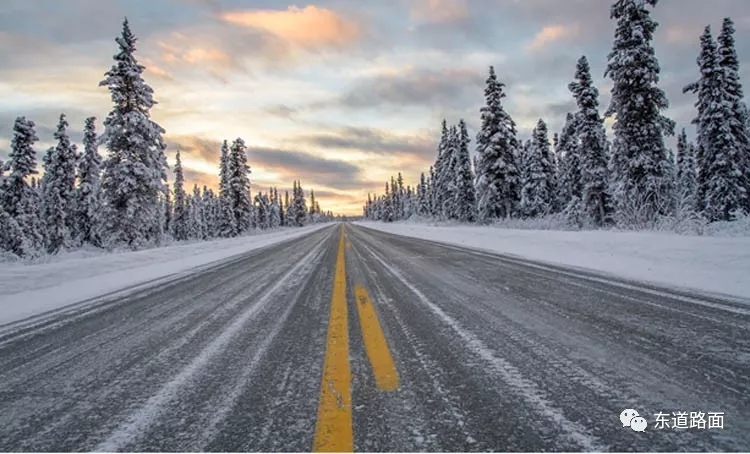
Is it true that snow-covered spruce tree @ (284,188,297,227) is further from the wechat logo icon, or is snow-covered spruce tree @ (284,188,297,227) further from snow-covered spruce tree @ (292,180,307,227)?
the wechat logo icon

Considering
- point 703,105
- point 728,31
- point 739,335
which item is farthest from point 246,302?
point 728,31

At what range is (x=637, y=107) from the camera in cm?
2091

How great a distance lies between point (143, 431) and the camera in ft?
6.30

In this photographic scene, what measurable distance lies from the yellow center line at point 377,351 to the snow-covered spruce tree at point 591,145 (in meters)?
28.9

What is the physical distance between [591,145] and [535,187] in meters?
14.4

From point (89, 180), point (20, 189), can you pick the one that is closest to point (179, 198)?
point (89, 180)

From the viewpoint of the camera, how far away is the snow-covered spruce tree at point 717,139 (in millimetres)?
25125

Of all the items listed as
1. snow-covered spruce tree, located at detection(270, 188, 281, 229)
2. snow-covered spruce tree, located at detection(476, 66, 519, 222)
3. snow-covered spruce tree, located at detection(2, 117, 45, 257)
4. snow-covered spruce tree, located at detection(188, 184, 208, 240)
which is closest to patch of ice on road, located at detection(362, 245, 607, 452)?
snow-covered spruce tree, located at detection(476, 66, 519, 222)

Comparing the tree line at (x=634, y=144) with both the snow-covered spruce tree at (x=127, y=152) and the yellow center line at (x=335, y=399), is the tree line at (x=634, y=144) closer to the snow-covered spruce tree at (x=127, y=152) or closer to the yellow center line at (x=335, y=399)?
the yellow center line at (x=335, y=399)

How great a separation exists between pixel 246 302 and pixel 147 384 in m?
2.75

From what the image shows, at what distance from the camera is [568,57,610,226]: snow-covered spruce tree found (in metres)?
28.3

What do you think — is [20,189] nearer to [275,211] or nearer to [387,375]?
[387,375]

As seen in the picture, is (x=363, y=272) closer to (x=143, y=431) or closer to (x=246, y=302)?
(x=246, y=302)

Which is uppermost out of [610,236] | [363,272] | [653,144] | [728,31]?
[728,31]
